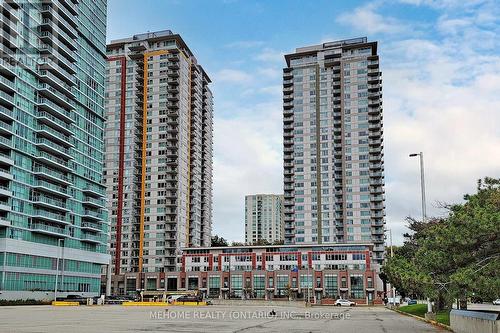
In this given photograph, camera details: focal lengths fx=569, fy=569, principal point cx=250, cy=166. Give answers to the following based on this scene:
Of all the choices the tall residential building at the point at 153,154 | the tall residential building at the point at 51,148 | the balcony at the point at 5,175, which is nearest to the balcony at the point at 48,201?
the tall residential building at the point at 51,148

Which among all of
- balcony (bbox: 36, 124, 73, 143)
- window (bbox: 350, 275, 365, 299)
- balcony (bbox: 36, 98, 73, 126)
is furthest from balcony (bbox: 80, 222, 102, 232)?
window (bbox: 350, 275, 365, 299)

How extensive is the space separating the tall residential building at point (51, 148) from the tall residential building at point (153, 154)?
90.6ft

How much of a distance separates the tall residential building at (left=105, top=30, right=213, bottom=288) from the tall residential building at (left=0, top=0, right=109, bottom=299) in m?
27.6

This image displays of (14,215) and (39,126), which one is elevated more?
(39,126)

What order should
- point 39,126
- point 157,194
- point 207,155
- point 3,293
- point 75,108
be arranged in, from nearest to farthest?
1. point 3,293
2. point 39,126
3. point 75,108
4. point 157,194
5. point 207,155

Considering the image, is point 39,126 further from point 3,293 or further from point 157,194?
point 157,194

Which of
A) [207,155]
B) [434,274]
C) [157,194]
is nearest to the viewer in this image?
[434,274]

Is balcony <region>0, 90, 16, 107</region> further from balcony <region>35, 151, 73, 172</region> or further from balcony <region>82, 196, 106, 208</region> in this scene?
balcony <region>82, 196, 106, 208</region>

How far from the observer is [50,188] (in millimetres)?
104125

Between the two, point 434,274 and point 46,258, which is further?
point 46,258

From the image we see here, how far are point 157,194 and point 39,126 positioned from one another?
2115 inches

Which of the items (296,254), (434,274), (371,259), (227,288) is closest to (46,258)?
(227,288)

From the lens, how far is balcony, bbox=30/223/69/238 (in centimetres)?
10030

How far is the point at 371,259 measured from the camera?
14188cm
